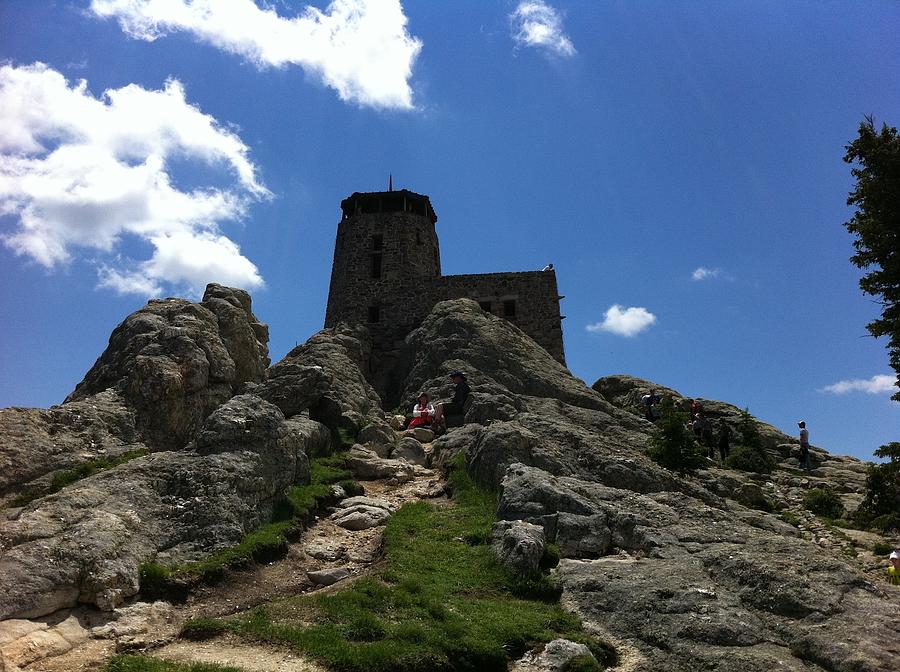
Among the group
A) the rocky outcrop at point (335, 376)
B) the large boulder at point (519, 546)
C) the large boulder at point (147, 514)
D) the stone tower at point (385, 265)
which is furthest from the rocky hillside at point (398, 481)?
the stone tower at point (385, 265)

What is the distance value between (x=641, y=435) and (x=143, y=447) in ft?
63.4

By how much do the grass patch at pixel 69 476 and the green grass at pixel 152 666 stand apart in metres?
7.07

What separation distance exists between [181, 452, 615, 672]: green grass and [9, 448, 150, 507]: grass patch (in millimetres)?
7237

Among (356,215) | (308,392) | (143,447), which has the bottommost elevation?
(143,447)

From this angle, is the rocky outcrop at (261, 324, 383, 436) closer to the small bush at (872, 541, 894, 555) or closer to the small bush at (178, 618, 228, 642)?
the small bush at (178, 618, 228, 642)

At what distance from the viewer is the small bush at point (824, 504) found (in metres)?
23.3

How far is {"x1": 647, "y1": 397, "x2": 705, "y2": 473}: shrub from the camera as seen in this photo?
851 inches

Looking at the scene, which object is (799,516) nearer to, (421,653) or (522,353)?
(522,353)

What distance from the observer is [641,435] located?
26.5 metres

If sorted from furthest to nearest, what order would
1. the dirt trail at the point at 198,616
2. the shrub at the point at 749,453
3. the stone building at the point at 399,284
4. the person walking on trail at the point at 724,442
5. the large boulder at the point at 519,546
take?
the stone building at the point at 399,284 → the person walking on trail at the point at 724,442 → the shrub at the point at 749,453 → the large boulder at the point at 519,546 → the dirt trail at the point at 198,616

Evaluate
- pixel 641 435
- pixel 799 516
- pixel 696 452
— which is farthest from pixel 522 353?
pixel 799 516

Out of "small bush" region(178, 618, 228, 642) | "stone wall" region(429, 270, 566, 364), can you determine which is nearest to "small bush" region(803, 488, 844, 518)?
"stone wall" region(429, 270, 566, 364)

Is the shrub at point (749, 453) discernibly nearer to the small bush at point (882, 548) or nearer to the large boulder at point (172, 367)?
the small bush at point (882, 548)

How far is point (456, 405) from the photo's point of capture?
89.9ft
